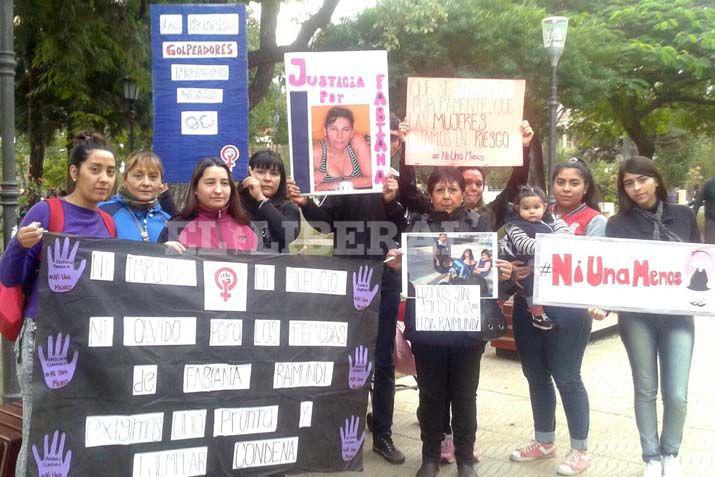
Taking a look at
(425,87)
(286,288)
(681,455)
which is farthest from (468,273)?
(681,455)

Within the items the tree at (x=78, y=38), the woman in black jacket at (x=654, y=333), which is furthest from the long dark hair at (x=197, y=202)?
the tree at (x=78, y=38)

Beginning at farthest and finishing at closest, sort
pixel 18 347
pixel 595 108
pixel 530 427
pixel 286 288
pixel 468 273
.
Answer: pixel 595 108 < pixel 530 427 < pixel 468 273 < pixel 286 288 < pixel 18 347

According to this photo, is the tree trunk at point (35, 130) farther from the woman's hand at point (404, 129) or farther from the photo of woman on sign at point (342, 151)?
the woman's hand at point (404, 129)

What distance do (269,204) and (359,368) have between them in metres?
1.08

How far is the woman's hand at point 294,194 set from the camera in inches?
163

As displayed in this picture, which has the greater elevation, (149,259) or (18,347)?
(149,259)

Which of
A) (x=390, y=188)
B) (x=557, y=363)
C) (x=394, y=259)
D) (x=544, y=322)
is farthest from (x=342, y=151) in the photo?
(x=557, y=363)

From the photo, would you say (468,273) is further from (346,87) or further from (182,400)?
(182,400)

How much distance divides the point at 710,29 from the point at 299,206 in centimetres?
1538

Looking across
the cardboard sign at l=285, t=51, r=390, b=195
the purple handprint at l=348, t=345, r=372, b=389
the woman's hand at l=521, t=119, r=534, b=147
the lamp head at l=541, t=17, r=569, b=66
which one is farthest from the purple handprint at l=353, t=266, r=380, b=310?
the lamp head at l=541, t=17, r=569, b=66

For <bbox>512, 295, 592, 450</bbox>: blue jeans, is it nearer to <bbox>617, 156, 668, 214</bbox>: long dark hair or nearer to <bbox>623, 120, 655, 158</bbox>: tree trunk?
<bbox>617, 156, 668, 214</bbox>: long dark hair

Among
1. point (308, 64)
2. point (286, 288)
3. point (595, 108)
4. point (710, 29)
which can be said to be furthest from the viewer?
point (595, 108)

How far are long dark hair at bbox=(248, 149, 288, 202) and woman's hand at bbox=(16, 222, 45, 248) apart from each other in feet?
5.25

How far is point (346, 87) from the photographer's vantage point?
13.8ft
